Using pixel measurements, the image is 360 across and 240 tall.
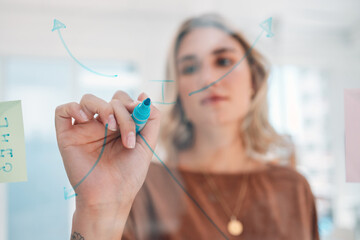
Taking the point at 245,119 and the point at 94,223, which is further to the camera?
the point at 245,119

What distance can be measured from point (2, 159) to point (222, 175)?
0.40m

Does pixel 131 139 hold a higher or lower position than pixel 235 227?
higher

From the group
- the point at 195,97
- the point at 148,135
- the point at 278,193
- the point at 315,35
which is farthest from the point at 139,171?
the point at 315,35

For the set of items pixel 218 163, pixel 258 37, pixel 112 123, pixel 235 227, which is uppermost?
pixel 258 37

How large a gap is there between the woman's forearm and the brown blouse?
112 millimetres

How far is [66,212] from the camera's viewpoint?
1.28 ft

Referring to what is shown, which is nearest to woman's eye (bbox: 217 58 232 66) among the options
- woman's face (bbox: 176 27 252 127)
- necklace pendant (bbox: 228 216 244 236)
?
woman's face (bbox: 176 27 252 127)

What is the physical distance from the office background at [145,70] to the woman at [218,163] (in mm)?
29

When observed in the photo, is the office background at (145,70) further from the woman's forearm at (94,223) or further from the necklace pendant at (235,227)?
the necklace pendant at (235,227)

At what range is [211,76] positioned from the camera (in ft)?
1.56

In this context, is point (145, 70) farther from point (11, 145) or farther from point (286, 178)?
point (286, 178)

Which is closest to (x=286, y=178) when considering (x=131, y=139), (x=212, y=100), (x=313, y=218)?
(x=313, y=218)

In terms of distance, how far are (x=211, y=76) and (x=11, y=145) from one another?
33 cm

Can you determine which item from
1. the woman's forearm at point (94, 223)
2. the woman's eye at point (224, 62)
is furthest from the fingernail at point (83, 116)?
the woman's eye at point (224, 62)
